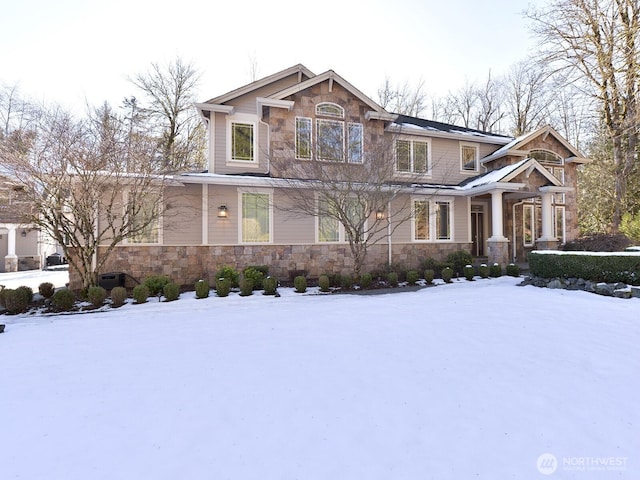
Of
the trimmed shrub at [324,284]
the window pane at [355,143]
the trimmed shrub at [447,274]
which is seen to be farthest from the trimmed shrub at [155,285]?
the trimmed shrub at [447,274]

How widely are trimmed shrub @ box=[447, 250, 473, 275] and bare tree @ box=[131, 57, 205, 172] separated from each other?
15264 mm

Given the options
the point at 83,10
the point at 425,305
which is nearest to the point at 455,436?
the point at 425,305

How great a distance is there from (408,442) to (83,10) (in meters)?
13.2

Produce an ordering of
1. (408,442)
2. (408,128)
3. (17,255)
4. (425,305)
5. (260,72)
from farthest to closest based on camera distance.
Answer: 1. (260,72)
2. (17,255)
3. (408,128)
4. (425,305)
5. (408,442)

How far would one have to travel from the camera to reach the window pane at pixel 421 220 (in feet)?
40.3

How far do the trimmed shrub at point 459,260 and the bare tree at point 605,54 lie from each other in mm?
8344

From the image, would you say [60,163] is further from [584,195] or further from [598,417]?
[584,195]

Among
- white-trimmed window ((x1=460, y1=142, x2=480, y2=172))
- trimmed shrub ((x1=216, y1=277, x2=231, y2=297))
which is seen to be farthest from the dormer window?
trimmed shrub ((x1=216, y1=277, x2=231, y2=297))

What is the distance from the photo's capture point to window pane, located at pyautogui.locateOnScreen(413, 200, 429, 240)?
12297 mm

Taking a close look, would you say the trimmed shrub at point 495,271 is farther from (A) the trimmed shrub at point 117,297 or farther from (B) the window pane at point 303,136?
(A) the trimmed shrub at point 117,297

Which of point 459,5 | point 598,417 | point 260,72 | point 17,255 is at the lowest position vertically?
point 598,417

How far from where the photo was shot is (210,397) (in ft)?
10.2

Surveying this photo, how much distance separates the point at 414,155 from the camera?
12.9m

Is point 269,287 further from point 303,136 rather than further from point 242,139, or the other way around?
point 242,139
